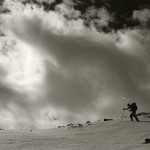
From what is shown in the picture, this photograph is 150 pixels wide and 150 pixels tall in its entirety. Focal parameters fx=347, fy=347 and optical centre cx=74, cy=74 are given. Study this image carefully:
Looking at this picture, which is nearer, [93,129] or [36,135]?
[36,135]

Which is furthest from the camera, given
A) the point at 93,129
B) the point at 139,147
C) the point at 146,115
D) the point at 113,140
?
the point at 146,115

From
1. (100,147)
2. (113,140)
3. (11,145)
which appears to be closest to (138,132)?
(113,140)

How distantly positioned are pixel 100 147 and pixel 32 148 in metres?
3.56

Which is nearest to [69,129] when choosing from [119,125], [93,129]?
[93,129]

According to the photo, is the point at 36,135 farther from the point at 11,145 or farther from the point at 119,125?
the point at 119,125

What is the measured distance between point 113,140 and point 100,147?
6.33 ft

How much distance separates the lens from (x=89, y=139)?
67.5ft

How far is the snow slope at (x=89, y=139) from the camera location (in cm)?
1831

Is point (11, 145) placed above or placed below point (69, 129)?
below

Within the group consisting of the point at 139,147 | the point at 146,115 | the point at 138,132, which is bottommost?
the point at 139,147

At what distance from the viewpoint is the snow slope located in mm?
18312

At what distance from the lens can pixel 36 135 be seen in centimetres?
2150

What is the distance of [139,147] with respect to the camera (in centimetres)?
1727

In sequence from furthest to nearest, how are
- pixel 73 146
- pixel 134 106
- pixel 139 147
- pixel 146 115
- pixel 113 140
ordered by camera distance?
pixel 146 115 < pixel 134 106 < pixel 113 140 < pixel 73 146 < pixel 139 147
